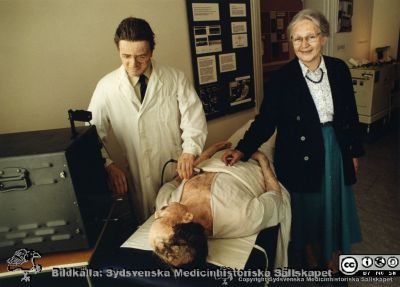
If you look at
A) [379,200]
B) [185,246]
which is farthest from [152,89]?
[379,200]

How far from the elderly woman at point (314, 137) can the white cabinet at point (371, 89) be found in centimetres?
241

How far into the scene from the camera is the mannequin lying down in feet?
3.16

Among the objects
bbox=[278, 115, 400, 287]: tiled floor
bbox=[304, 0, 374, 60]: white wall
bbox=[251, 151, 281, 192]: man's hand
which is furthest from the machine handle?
bbox=[304, 0, 374, 60]: white wall

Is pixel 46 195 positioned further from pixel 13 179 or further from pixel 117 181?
pixel 117 181

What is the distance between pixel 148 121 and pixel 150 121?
11 millimetres

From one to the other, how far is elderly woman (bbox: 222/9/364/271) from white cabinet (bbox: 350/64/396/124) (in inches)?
94.7

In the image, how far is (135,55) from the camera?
4.25 ft

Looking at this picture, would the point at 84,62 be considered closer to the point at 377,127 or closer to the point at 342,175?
the point at 342,175

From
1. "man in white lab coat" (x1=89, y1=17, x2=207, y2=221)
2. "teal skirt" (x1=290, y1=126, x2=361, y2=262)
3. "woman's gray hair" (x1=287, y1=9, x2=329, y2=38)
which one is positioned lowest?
"teal skirt" (x1=290, y1=126, x2=361, y2=262)

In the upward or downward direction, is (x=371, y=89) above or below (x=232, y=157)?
below

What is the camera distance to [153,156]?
1.53 metres

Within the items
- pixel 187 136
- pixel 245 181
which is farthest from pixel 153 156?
pixel 245 181

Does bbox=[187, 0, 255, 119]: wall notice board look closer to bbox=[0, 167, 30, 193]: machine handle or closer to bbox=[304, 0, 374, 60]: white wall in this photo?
bbox=[304, 0, 374, 60]: white wall

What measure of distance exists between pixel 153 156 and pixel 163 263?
637 millimetres
